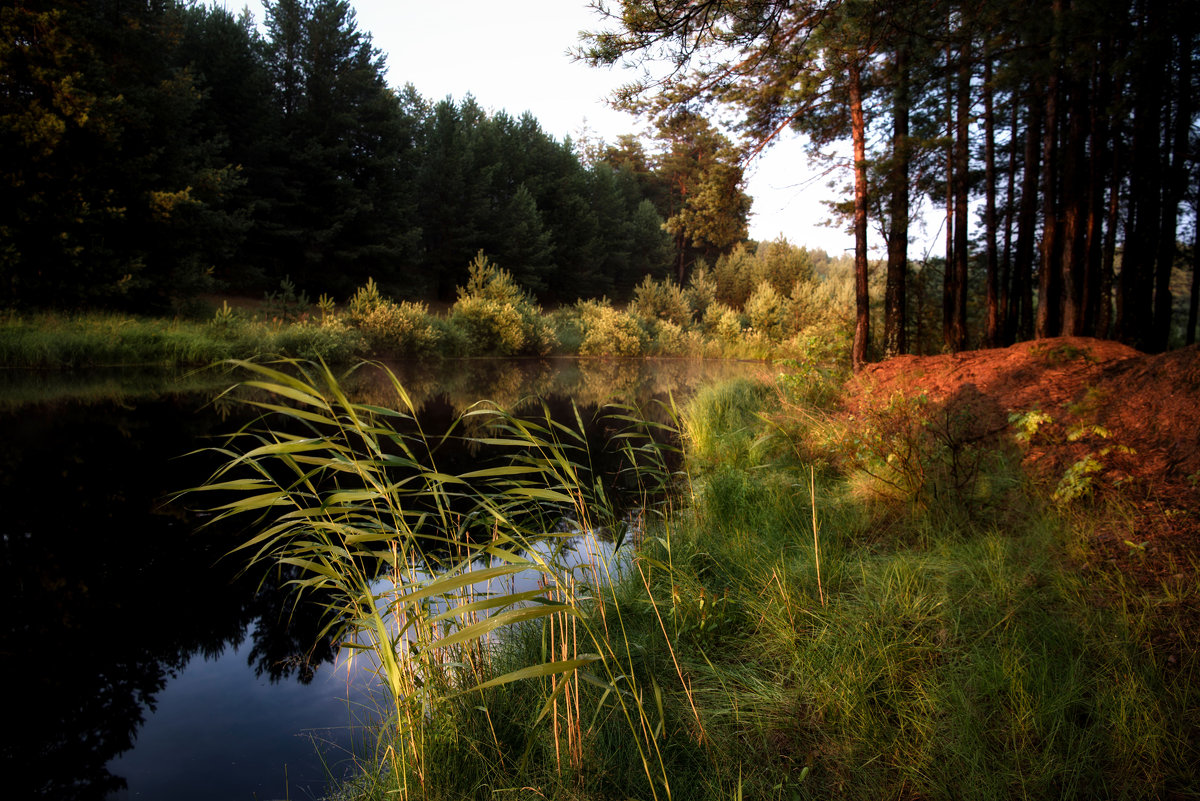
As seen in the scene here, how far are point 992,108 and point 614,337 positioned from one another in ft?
45.8

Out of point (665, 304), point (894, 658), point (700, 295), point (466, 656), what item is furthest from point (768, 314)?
point (466, 656)

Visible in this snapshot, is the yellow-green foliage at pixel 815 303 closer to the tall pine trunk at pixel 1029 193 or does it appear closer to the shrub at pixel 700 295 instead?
the tall pine trunk at pixel 1029 193

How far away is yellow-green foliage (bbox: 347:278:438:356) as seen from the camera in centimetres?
1719

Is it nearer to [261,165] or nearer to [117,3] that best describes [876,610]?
[117,3]

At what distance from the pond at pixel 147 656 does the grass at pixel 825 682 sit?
0.45 metres

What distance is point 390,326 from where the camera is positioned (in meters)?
17.2

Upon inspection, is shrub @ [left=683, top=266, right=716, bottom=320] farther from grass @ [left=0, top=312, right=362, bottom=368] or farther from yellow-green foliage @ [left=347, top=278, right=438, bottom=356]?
grass @ [left=0, top=312, right=362, bottom=368]

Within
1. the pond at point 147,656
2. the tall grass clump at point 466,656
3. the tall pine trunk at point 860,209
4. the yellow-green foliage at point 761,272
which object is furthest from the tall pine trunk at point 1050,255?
the yellow-green foliage at point 761,272

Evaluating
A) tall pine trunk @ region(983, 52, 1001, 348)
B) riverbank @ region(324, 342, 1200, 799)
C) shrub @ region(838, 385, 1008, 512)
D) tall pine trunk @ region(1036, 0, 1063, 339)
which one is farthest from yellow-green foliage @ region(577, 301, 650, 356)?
riverbank @ region(324, 342, 1200, 799)

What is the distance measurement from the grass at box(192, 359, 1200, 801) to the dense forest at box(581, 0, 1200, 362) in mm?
2938

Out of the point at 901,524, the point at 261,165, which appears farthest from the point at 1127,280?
the point at 261,165

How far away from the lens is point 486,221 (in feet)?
112

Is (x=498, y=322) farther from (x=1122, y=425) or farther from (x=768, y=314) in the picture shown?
(x=1122, y=425)

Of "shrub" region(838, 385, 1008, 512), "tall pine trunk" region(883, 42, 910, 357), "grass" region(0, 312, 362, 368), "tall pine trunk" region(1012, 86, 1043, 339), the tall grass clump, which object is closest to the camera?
the tall grass clump
